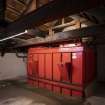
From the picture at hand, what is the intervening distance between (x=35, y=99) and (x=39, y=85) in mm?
1333

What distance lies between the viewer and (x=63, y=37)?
11.0 feet

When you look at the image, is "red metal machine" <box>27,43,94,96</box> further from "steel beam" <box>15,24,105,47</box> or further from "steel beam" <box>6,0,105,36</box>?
"steel beam" <box>6,0,105,36</box>

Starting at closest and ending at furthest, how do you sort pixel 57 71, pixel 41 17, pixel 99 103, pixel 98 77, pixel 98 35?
1. pixel 41 17
2. pixel 98 35
3. pixel 99 103
4. pixel 57 71
5. pixel 98 77

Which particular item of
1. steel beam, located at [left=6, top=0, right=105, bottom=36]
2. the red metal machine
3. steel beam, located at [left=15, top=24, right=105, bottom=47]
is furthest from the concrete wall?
steel beam, located at [left=6, top=0, right=105, bottom=36]

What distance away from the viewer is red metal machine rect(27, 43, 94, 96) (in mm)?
3787

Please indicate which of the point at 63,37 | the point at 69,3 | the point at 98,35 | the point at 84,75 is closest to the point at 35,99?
the point at 84,75

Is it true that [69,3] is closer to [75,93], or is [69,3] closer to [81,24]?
[81,24]

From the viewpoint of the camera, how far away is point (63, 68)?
13.2 ft

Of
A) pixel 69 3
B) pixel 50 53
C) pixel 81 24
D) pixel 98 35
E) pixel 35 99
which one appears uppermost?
pixel 81 24

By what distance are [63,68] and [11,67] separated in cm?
390

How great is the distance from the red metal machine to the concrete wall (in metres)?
2.09

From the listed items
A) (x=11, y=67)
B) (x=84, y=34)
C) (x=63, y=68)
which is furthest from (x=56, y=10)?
(x=11, y=67)

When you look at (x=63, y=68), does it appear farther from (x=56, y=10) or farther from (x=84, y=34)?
(x=56, y=10)

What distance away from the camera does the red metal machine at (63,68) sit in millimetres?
3787
